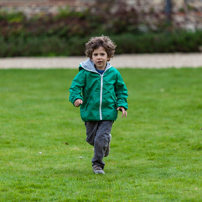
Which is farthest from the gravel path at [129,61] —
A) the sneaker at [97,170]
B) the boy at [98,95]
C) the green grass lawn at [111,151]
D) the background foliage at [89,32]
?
the sneaker at [97,170]

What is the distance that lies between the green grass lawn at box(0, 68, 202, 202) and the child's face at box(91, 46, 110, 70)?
119cm

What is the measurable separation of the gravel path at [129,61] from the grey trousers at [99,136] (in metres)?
11.5

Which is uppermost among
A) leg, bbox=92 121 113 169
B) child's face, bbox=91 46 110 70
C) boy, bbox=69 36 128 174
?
child's face, bbox=91 46 110 70

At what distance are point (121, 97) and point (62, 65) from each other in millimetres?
12271

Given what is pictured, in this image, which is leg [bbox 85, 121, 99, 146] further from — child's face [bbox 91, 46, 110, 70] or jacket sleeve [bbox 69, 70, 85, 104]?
child's face [bbox 91, 46, 110, 70]

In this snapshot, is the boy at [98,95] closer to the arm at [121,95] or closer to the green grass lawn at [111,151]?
the arm at [121,95]

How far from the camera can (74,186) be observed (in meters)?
5.00

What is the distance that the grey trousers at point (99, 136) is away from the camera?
5434 millimetres

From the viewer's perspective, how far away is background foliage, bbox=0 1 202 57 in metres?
19.4

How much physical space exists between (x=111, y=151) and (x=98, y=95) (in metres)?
1.45

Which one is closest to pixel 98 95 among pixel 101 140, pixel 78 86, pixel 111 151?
pixel 78 86

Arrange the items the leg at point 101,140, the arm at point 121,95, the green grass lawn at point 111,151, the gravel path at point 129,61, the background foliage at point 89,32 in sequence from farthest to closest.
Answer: the background foliage at point 89,32 → the gravel path at point 129,61 → the arm at point 121,95 → the leg at point 101,140 → the green grass lawn at point 111,151

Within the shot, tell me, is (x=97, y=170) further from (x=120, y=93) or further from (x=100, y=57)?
(x=100, y=57)

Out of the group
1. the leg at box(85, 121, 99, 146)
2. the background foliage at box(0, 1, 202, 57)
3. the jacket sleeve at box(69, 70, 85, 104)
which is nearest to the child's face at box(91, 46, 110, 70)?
the jacket sleeve at box(69, 70, 85, 104)
